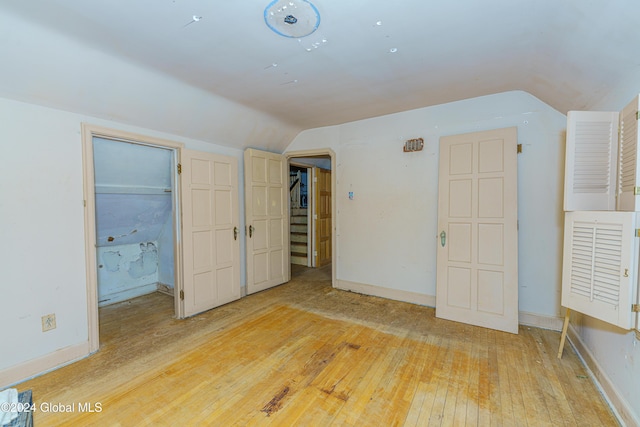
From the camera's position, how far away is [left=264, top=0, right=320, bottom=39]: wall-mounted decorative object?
1610 mm

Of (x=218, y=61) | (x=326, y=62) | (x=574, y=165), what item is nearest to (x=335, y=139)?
(x=326, y=62)

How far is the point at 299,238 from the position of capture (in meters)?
6.19

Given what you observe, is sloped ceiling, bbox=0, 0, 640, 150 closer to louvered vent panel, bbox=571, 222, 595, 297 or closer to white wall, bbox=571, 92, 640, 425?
white wall, bbox=571, 92, 640, 425

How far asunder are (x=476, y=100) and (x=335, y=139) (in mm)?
1881

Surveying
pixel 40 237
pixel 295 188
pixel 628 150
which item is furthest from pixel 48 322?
pixel 295 188

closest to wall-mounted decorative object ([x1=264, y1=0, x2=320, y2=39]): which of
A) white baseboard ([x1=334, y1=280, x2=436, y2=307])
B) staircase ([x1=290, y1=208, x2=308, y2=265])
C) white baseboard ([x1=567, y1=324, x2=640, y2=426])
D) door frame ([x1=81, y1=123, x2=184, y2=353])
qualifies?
door frame ([x1=81, y1=123, x2=184, y2=353])

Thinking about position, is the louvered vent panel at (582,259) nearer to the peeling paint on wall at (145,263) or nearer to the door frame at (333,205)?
the door frame at (333,205)

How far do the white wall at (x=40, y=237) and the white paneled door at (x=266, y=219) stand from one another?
1886 mm

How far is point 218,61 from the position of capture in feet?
7.46

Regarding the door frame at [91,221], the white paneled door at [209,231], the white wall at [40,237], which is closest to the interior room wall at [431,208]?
the white paneled door at [209,231]

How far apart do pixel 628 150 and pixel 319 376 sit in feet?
8.29

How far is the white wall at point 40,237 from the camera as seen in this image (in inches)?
81.3

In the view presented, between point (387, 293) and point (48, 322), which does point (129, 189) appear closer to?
point (48, 322)

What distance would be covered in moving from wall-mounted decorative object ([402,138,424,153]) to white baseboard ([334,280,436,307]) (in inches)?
73.8
